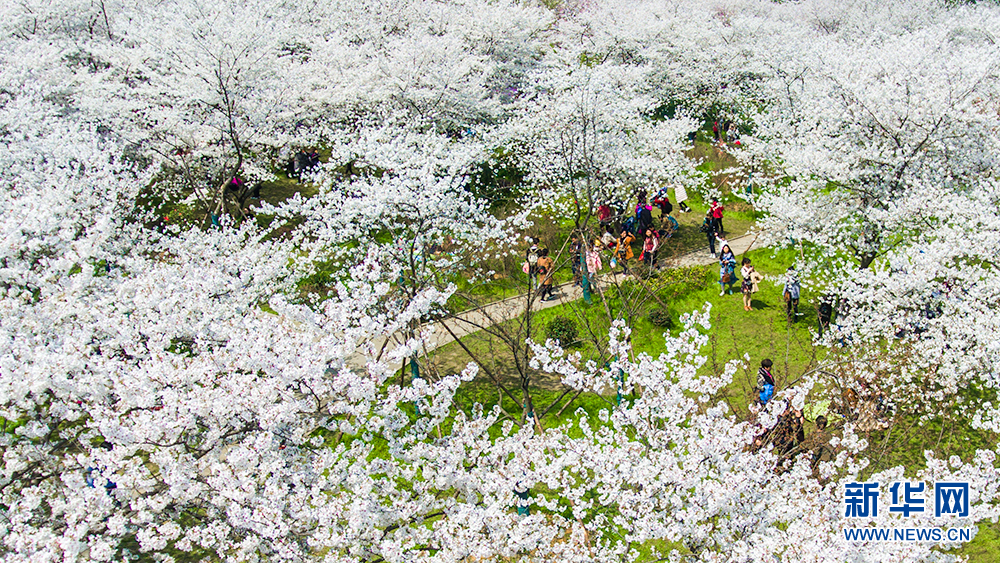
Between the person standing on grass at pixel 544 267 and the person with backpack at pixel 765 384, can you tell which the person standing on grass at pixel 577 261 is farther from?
the person with backpack at pixel 765 384

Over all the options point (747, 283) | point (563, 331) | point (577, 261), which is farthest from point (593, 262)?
point (747, 283)

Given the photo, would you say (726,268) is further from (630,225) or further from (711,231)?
(630,225)

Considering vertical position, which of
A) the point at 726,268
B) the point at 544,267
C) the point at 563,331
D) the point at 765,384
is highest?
the point at 544,267

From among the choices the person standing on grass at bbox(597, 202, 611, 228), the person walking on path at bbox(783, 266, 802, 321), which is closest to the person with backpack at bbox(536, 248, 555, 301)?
the person standing on grass at bbox(597, 202, 611, 228)

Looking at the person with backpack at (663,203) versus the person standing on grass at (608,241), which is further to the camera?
the person with backpack at (663,203)

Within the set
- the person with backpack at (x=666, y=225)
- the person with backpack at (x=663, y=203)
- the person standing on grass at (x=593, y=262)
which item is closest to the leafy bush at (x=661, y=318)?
the person standing on grass at (x=593, y=262)

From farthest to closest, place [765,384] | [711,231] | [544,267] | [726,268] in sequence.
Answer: [711,231]
[726,268]
[544,267]
[765,384]

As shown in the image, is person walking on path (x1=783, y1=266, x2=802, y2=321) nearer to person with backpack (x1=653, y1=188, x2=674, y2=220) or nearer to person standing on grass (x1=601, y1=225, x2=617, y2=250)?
person standing on grass (x1=601, y1=225, x2=617, y2=250)
